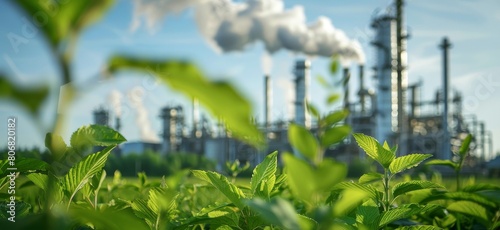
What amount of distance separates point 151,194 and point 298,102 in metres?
24.7

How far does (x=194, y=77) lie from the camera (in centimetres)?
32

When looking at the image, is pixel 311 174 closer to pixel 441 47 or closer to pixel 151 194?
pixel 151 194

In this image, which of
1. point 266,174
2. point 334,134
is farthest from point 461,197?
point 334,134

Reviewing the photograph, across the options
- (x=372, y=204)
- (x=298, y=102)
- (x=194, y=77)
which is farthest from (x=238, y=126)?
(x=298, y=102)

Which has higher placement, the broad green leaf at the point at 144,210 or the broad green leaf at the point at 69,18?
the broad green leaf at the point at 69,18

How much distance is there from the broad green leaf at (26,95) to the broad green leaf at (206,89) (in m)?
0.04

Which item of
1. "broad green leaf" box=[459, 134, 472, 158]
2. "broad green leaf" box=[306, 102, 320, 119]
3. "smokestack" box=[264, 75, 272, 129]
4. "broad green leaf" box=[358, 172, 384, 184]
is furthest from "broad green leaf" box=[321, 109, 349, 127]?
"smokestack" box=[264, 75, 272, 129]

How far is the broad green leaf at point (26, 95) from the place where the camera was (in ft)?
1.09

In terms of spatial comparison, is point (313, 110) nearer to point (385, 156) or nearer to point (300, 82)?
point (385, 156)

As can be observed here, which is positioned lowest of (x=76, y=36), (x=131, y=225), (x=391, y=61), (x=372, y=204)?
(x=372, y=204)

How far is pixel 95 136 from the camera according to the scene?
0.70m

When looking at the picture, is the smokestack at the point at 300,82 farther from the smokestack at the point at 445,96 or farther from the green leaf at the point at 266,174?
the green leaf at the point at 266,174

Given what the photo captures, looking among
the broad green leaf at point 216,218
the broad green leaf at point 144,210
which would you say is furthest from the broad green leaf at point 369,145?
the broad green leaf at point 144,210

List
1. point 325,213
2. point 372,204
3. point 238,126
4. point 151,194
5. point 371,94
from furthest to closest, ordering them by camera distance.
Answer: point 371,94 → point 372,204 → point 151,194 → point 325,213 → point 238,126
